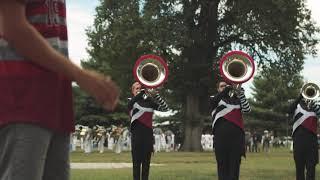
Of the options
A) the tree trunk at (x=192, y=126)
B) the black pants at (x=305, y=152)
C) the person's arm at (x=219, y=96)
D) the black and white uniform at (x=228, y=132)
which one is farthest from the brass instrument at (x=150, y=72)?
the tree trunk at (x=192, y=126)

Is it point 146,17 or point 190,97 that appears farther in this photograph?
point 190,97

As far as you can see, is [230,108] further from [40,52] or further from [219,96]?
[40,52]

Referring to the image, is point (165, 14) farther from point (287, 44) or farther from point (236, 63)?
point (236, 63)

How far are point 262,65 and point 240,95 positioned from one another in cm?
3137

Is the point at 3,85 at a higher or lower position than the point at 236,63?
lower

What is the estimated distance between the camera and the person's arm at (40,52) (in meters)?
2.72

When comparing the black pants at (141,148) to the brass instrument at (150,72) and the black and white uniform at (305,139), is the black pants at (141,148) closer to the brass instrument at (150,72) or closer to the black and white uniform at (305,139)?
the brass instrument at (150,72)

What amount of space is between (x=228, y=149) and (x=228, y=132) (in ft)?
0.99

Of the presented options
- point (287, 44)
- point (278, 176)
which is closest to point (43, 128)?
point (278, 176)

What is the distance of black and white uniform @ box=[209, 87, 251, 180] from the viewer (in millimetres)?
10633

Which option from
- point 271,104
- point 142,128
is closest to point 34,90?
point 142,128

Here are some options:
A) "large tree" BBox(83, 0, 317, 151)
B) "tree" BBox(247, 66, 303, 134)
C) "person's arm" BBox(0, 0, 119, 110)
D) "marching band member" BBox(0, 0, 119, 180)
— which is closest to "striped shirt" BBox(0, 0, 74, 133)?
Answer: "marching band member" BBox(0, 0, 119, 180)

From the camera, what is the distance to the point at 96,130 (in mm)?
42906

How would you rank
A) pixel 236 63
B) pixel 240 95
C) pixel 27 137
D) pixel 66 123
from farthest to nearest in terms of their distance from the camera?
pixel 236 63 → pixel 240 95 → pixel 66 123 → pixel 27 137
